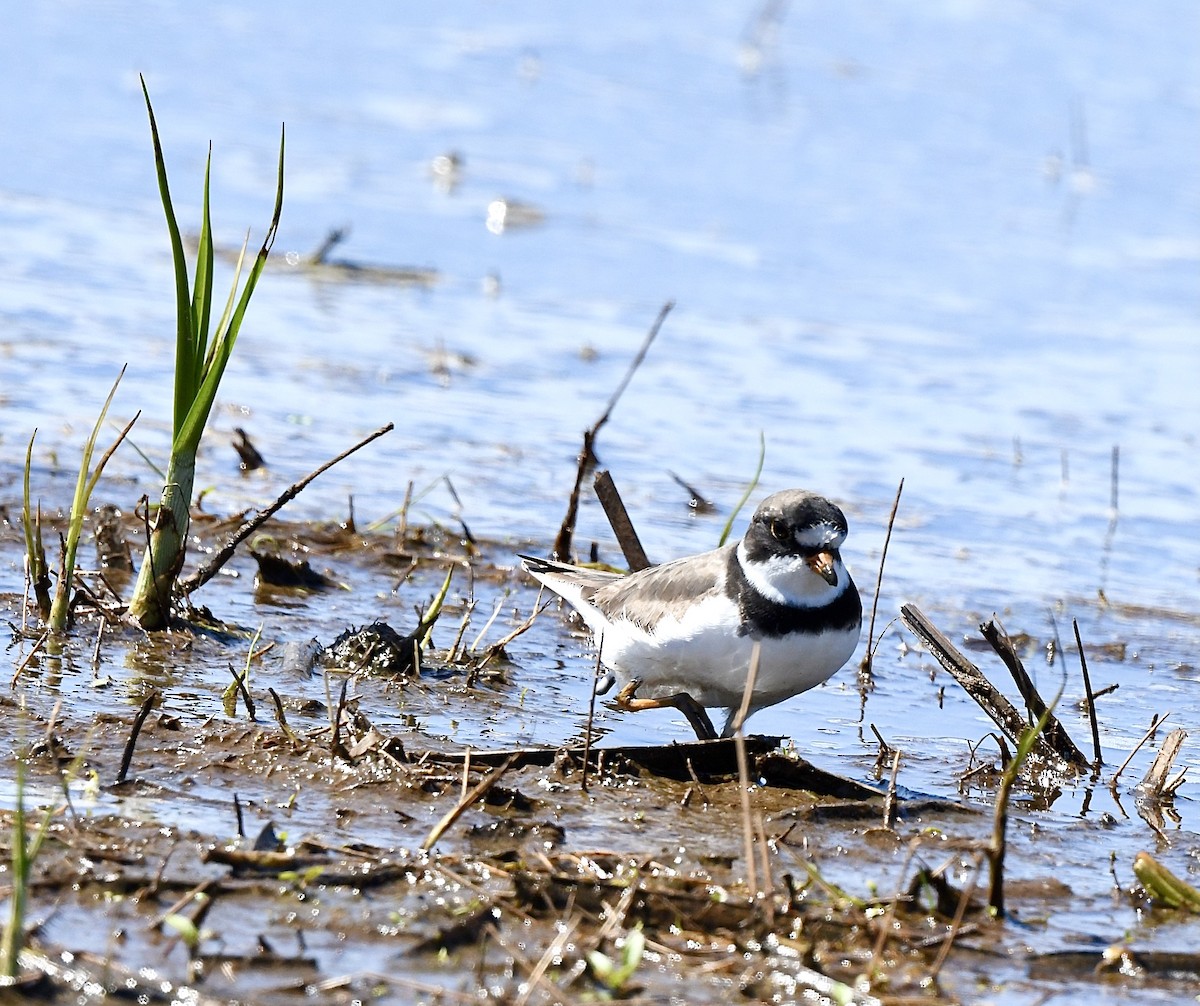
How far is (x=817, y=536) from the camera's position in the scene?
566 centimetres

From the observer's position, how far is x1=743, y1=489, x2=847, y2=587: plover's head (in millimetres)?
5652

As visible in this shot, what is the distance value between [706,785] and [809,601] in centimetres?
65

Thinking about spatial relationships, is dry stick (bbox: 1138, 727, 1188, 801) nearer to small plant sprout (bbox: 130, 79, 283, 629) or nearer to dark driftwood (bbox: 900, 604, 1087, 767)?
dark driftwood (bbox: 900, 604, 1087, 767)

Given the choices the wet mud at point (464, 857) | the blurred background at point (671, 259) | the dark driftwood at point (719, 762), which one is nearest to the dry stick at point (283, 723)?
the wet mud at point (464, 857)

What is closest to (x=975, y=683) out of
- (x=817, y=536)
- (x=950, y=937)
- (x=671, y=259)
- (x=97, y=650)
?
(x=817, y=536)

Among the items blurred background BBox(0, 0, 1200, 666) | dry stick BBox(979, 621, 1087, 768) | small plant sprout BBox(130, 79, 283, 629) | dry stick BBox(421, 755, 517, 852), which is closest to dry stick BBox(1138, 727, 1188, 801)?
dry stick BBox(979, 621, 1087, 768)

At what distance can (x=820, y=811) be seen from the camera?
17.3 feet

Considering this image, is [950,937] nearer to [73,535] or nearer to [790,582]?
[790,582]

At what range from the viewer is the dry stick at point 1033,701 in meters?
5.88

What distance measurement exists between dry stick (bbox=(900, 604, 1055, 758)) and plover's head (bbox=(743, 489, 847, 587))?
0.44 meters

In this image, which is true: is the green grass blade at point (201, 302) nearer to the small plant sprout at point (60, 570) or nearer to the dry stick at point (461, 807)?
the small plant sprout at point (60, 570)

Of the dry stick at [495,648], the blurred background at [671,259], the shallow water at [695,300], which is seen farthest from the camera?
the blurred background at [671,259]

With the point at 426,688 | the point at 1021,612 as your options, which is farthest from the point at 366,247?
the point at 426,688

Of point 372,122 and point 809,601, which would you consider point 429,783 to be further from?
point 372,122
